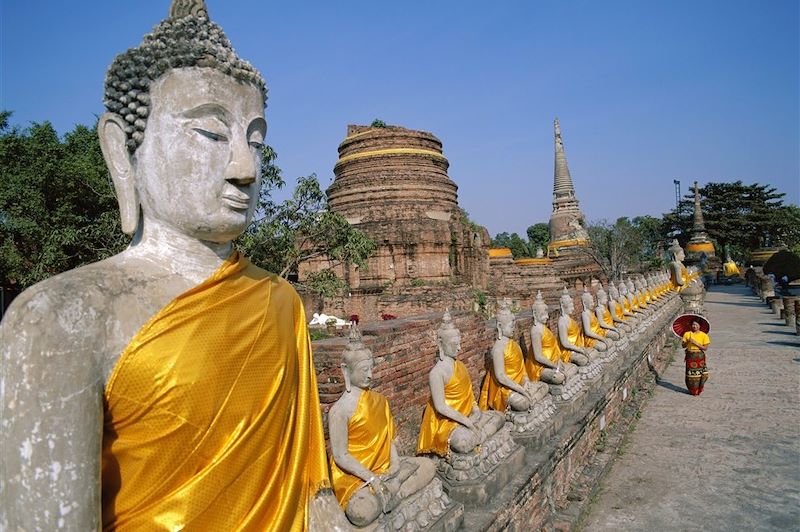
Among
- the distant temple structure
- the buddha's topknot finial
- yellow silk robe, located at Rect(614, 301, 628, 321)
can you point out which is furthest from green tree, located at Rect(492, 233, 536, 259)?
the buddha's topknot finial

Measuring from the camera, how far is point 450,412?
447 centimetres

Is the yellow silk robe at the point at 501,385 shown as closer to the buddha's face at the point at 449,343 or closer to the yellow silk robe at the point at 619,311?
the buddha's face at the point at 449,343

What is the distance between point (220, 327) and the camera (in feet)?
5.53

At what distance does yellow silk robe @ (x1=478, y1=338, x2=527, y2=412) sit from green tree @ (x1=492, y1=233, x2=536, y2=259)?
55883mm

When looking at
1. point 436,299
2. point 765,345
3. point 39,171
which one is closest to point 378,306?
point 436,299

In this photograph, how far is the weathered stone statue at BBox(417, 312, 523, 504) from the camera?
4316 mm

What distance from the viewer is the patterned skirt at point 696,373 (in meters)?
10.9

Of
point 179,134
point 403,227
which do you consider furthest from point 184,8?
point 403,227

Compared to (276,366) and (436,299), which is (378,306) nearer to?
(436,299)

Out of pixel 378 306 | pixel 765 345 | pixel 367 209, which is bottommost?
pixel 765 345

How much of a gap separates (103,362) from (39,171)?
1370 cm

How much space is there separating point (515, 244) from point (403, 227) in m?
60.6

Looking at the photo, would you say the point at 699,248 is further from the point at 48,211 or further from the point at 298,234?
the point at 48,211

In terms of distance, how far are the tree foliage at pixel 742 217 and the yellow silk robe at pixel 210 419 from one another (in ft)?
187
